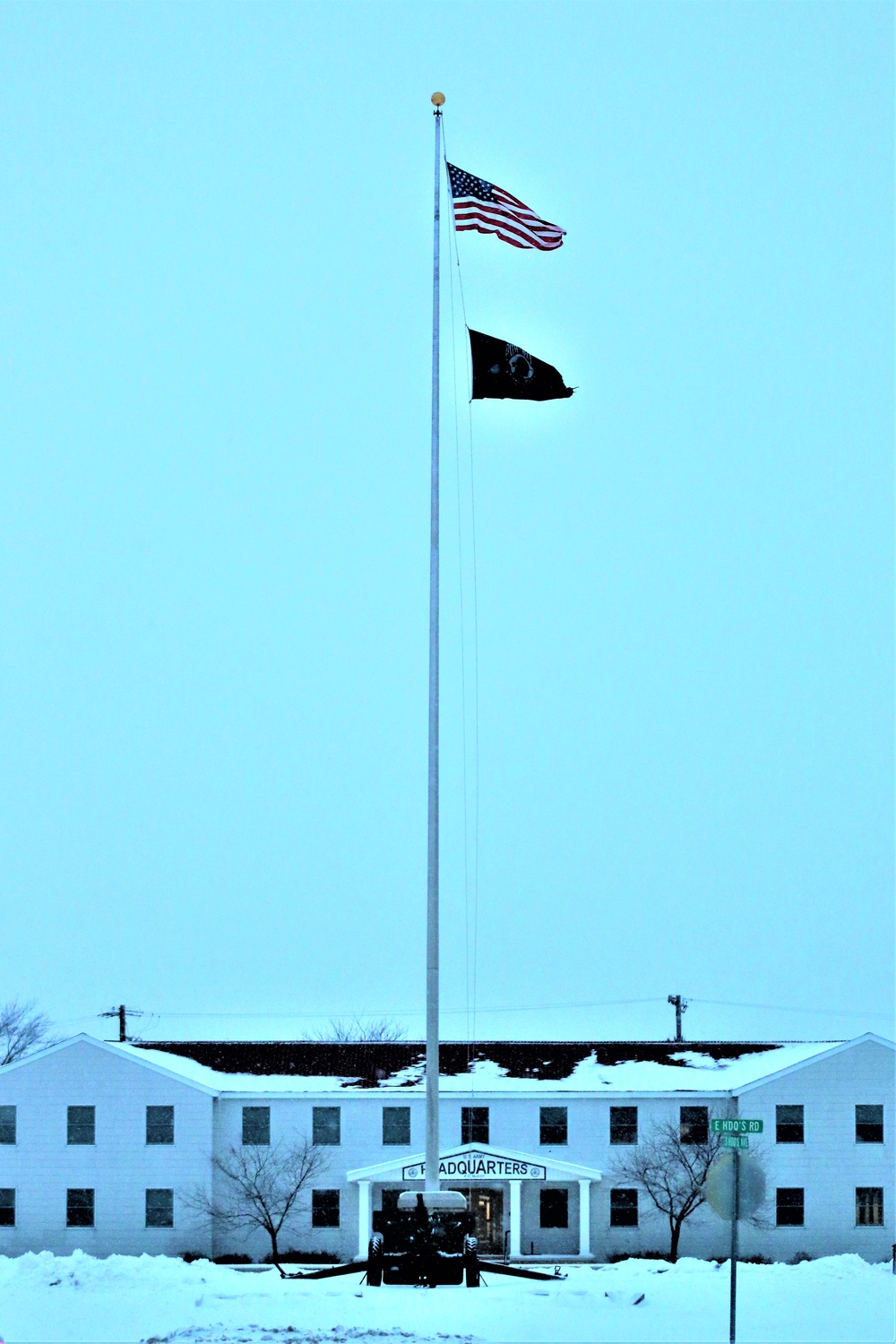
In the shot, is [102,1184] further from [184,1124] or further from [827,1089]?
[827,1089]

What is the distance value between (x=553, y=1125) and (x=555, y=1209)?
93.6 inches

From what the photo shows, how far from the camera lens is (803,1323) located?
18891 mm

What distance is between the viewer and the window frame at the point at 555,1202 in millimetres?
45750

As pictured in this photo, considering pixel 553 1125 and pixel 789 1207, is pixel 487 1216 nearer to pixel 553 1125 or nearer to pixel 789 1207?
pixel 553 1125

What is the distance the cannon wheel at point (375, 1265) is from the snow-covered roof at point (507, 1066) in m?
24.8

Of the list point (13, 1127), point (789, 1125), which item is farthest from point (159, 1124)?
point (789, 1125)

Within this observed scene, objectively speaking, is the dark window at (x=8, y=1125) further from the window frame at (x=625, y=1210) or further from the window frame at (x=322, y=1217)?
the window frame at (x=625, y=1210)

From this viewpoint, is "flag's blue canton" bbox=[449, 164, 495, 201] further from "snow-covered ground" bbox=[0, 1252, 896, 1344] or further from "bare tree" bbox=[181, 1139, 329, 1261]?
"bare tree" bbox=[181, 1139, 329, 1261]

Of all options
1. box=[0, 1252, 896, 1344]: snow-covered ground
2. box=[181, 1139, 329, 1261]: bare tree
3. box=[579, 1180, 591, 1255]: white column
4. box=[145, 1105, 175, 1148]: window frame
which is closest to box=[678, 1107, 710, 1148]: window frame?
box=[579, 1180, 591, 1255]: white column

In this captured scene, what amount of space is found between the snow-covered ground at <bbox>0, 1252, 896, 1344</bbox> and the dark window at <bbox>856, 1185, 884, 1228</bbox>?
22.6 m

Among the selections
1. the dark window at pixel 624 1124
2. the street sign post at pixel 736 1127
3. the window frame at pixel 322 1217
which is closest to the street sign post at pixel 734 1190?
the street sign post at pixel 736 1127

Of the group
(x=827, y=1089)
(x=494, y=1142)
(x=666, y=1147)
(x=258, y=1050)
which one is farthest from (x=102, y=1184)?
(x=827, y=1089)

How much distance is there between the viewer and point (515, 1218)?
147 ft

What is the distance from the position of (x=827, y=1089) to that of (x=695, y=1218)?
5.48 metres
